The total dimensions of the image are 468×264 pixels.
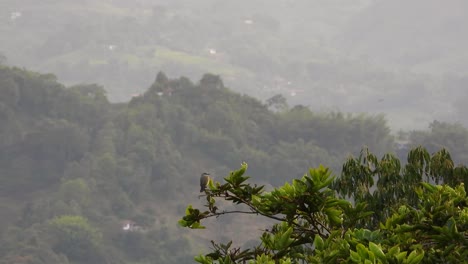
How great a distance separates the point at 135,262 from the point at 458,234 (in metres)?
44.7

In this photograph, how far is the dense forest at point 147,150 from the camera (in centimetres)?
5322

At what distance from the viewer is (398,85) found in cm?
14675

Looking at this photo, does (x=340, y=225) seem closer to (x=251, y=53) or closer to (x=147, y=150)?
(x=147, y=150)

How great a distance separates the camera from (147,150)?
200 feet

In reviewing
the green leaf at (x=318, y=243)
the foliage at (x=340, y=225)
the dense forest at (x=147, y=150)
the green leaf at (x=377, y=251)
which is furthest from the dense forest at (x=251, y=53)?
the green leaf at (x=377, y=251)

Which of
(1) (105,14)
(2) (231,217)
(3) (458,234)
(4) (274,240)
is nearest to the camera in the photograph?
(3) (458,234)

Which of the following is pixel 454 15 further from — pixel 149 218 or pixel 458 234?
pixel 458 234

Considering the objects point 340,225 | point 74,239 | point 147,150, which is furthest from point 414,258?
point 147,150

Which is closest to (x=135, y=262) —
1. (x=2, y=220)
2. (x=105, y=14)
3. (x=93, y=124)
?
(x=2, y=220)

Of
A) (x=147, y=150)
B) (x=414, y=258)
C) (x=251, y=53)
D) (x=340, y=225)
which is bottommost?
(x=414, y=258)

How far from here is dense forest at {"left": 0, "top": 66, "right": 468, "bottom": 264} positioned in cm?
5322

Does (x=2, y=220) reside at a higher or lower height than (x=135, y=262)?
higher

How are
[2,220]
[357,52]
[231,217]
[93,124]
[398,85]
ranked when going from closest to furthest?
[2,220] → [231,217] → [93,124] → [398,85] → [357,52]

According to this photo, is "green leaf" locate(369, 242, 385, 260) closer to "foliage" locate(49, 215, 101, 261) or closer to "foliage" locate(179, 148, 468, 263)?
"foliage" locate(179, 148, 468, 263)
